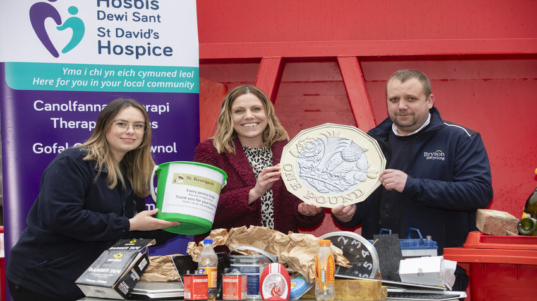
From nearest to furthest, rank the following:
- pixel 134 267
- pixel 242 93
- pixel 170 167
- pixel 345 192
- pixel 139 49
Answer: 1. pixel 134 267
2. pixel 170 167
3. pixel 345 192
4. pixel 242 93
5. pixel 139 49

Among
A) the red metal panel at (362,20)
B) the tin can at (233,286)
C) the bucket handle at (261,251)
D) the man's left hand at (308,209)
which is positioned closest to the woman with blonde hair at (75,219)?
the bucket handle at (261,251)

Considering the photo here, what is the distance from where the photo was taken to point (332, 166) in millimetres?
2406

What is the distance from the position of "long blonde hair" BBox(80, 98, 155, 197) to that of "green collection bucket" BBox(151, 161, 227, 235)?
32 centimetres

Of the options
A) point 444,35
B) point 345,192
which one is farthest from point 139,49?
point 444,35

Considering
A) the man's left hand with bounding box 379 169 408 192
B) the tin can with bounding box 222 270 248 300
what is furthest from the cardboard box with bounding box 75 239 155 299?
the man's left hand with bounding box 379 169 408 192

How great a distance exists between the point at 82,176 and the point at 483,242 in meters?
1.80

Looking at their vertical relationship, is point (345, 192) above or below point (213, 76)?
below

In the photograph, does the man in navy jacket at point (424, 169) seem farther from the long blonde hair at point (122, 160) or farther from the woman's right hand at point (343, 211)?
the long blonde hair at point (122, 160)

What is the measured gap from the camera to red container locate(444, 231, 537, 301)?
6.66ft

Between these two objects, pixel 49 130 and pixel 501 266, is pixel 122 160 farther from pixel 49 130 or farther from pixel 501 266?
pixel 501 266

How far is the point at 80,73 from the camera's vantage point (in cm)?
313

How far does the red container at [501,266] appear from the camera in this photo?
203 cm

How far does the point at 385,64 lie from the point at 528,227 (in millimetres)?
2042

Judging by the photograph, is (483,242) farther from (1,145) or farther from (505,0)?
(1,145)
